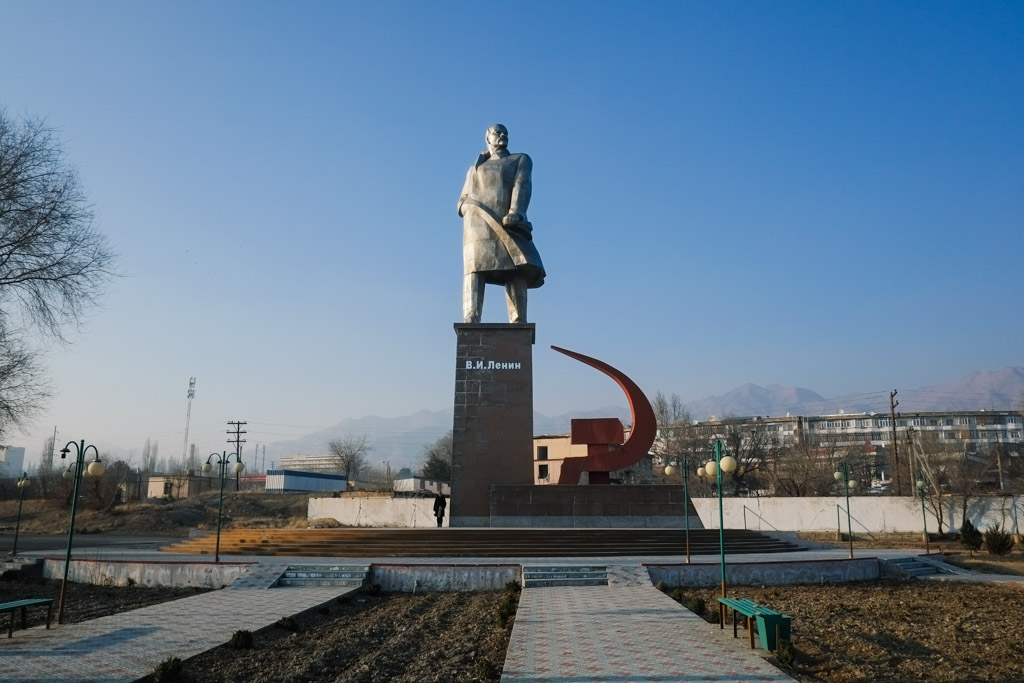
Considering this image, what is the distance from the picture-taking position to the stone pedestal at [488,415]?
20578mm

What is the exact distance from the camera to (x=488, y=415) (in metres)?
21.1

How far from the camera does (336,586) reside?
1336 cm

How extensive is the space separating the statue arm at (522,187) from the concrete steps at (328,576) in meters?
12.4

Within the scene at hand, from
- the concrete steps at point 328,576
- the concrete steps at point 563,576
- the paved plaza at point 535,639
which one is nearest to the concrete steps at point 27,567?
the paved plaza at point 535,639

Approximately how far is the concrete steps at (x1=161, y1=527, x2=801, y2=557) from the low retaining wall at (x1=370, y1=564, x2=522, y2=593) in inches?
120

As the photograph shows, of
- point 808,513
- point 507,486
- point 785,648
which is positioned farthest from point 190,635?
point 808,513

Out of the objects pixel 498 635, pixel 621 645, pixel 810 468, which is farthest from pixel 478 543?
Answer: pixel 810 468

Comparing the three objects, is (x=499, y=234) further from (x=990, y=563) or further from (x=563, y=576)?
(x=990, y=563)

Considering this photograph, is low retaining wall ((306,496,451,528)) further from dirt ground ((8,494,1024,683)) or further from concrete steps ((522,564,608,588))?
dirt ground ((8,494,1024,683))

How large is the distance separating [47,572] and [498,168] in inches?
630

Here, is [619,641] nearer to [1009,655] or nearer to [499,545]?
[1009,655]

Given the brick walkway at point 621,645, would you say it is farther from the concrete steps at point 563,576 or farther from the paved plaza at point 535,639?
the concrete steps at point 563,576

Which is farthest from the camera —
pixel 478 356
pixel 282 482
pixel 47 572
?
pixel 282 482

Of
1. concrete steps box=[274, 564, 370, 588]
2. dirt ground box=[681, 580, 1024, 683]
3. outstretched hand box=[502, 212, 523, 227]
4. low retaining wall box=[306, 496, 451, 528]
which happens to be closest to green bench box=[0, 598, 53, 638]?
concrete steps box=[274, 564, 370, 588]
